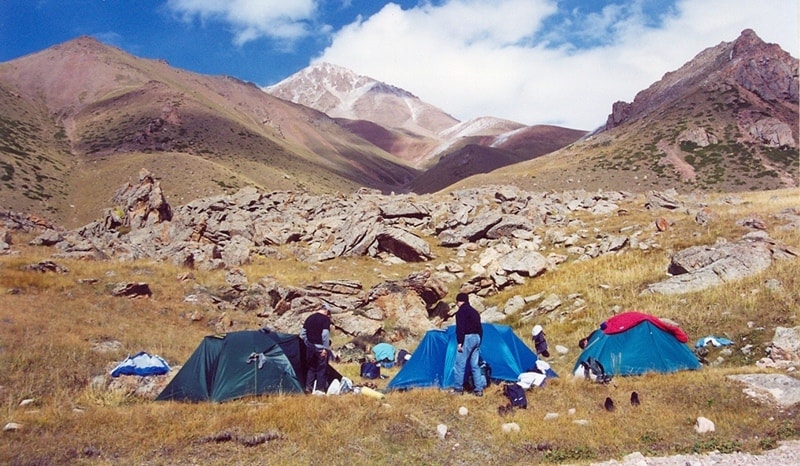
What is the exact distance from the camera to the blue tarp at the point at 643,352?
11.8 m

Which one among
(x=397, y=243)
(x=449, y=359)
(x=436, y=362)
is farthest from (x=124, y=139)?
(x=449, y=359)

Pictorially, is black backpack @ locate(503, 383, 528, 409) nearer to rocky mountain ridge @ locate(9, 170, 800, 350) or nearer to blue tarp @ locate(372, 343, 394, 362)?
blue tarp @ locate(372, 343, 394, 362)

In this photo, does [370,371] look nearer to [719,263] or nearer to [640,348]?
[640,348]

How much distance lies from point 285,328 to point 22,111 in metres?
115

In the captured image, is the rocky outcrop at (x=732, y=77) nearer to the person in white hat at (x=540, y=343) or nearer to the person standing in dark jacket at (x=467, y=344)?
the person in white hat at (x=540, y=343)

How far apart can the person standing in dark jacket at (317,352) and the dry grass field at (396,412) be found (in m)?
0.89

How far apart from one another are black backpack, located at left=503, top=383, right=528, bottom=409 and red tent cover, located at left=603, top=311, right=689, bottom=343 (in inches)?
154

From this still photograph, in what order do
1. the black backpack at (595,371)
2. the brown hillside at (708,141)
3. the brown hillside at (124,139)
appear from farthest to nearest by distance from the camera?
the brown hillside at (124,139)
the brown hillside at (708,141)
the black backpack at (595,371)

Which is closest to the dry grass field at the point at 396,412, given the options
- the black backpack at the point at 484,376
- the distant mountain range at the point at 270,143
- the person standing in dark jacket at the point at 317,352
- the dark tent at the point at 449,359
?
the black backpack at the point at 484,376

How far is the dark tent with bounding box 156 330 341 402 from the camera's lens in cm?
1082

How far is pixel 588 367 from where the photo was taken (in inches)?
454

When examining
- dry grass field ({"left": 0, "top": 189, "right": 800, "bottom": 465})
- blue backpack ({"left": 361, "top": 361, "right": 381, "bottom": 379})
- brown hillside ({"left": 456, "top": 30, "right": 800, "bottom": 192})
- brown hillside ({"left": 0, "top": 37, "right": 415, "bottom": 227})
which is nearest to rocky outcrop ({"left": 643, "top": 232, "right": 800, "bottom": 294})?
dry grass field ({"left": 0, "top": 189, "right": 800, "bottom": 465})

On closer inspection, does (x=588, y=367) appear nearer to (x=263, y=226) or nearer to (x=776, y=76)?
(x=263, y=226)

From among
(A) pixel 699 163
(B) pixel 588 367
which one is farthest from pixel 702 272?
(A) pixel 699 163
